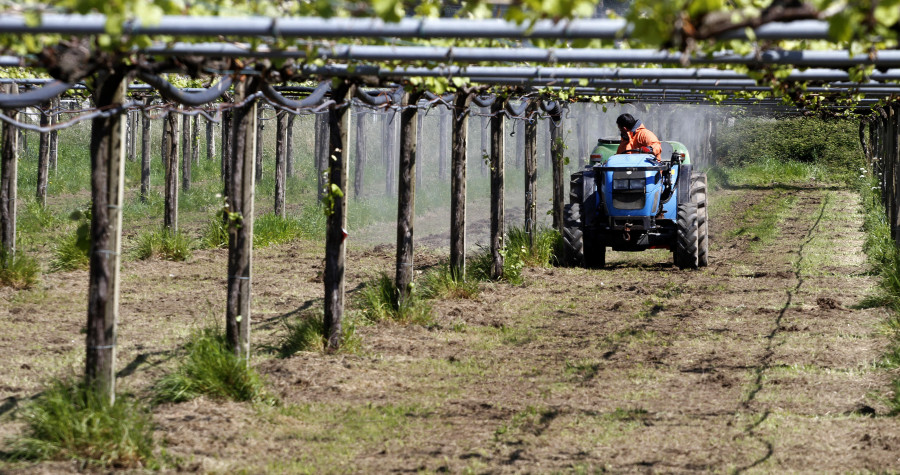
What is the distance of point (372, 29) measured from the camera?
177 inches

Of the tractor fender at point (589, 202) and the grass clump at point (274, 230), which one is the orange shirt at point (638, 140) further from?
the grass clump at point (274, 230)

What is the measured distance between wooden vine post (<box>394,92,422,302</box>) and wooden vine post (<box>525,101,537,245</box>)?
4404 millimetres

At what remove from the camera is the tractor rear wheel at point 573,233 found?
13.8m

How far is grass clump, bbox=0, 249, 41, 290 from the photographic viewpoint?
11.4m

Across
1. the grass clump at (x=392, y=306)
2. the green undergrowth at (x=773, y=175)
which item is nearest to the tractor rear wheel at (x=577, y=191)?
the grass clump at (x=392, y=306)

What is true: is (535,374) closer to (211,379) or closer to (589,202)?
(211,379)

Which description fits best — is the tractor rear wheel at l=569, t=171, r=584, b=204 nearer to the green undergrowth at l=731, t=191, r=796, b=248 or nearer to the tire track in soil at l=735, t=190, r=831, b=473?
the tire track in soil at l=735, t=190, r=831, b=473

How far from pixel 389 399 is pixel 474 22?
3.69 m

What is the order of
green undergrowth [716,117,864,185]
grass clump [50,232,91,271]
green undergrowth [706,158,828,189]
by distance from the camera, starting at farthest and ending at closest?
green undergrowth [716,117,864,185] → green undergrowth [706,158,828,189] → grass clump [50,232,91,271]

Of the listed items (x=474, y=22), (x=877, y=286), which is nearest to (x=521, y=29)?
(x=474, y=22)

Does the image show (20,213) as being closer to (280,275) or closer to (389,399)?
(280,275)

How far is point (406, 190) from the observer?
9.81m

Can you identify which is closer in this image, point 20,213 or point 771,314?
point 771,314

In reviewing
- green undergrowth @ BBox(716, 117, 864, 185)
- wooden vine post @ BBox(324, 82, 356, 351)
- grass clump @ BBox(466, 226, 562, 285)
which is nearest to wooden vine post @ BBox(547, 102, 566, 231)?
grass clump @ BBox(466, 226, 562, 285)
